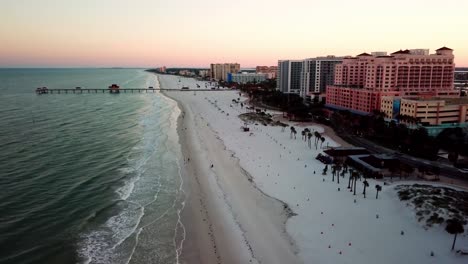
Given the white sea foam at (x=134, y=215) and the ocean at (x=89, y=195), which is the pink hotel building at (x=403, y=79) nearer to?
the ocean at (x=89, y=195)

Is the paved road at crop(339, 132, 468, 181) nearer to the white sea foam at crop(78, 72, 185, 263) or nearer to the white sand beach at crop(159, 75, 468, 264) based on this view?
the white sand beach at crop(159, 75, 468, 264)

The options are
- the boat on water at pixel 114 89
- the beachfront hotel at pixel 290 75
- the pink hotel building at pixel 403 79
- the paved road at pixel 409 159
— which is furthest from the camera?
the boat on water at pixel 114 89

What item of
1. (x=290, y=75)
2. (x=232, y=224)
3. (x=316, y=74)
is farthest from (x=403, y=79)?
(x=232, y=224)

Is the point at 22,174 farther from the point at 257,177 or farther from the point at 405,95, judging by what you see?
the point at 405,95

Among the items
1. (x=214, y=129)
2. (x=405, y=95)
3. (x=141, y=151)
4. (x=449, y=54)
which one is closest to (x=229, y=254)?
(x=141, y=151)

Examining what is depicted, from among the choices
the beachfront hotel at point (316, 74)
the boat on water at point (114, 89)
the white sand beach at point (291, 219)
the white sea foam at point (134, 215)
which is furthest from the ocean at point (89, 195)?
the boat on water at point (114, 89)
